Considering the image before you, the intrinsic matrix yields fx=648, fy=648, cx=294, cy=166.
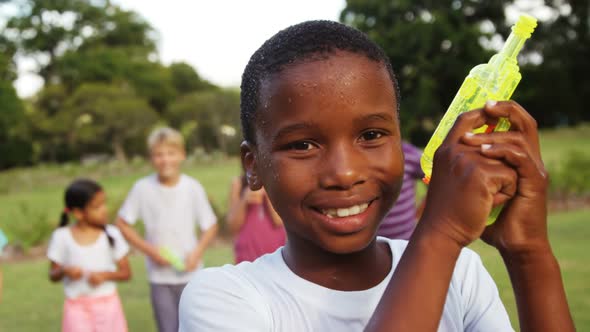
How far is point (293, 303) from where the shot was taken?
1339 mm

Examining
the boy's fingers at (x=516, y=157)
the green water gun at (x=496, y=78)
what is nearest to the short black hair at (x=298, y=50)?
the green water gun at (x=496, y=78)

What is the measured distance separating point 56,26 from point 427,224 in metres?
49.1

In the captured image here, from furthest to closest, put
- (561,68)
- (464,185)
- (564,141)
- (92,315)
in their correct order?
(561,68)
(564,141)
(92,315)
(464,185)

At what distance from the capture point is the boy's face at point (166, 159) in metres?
4.84

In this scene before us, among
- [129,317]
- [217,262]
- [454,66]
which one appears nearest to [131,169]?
[454,66]

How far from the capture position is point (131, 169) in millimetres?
27234

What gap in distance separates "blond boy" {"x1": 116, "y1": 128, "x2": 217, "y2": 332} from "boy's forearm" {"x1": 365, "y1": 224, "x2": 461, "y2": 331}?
3745mm

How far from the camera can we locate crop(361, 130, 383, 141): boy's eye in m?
1.27

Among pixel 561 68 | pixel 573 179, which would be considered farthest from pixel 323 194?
pixel 561 68

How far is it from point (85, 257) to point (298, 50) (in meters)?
3.67

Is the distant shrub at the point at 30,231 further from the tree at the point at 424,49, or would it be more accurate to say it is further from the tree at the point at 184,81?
the tree at the point at 184,81

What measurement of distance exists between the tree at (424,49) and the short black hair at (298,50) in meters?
28.9

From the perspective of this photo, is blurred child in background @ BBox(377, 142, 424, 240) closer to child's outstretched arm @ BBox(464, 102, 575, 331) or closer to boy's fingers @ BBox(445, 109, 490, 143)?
child's outstretched arm @ BBox(464, 102, 575, 331)

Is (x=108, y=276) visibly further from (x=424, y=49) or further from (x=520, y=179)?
(x=424, y=49)
